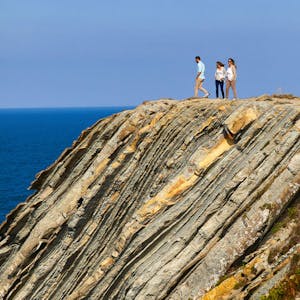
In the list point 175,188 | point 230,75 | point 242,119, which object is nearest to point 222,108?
point 242,119

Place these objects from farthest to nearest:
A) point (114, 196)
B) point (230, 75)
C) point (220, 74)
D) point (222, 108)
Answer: point (220, 74) → point (230, 75) → point (114, 196) → point (222, 108)

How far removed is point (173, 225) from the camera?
25.5 m

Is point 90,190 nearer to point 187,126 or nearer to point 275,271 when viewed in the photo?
point 187,126

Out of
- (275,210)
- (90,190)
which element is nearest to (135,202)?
(90,190)

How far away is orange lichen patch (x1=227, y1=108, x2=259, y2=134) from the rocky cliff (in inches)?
2.4

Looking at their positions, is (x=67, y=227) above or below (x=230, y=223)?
below

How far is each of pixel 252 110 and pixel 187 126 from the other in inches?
157

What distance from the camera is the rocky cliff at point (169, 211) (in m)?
21.9

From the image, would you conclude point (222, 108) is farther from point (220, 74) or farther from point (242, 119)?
point (220, 74)

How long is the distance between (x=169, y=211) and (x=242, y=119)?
5.27 meters

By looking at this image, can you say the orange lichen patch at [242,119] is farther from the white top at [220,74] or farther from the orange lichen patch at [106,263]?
the white top at [220,74]

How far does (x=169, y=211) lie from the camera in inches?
1056

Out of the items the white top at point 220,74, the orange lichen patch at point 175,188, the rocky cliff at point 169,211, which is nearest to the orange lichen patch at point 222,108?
the rocky cliff at point 169,211

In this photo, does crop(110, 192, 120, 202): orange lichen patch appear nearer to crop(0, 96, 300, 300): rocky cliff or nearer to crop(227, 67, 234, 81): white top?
crop(0, 96, 300, 300): rocky cliff
